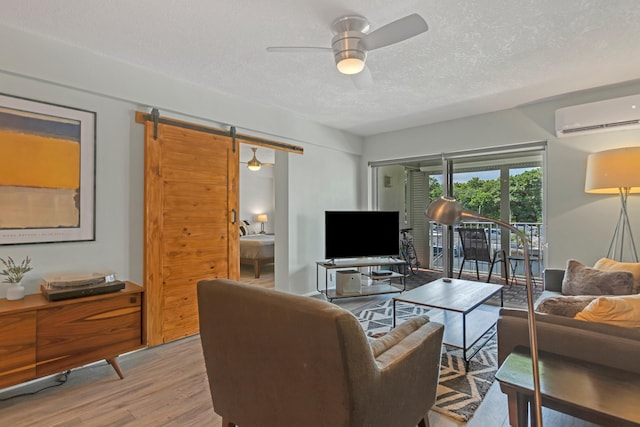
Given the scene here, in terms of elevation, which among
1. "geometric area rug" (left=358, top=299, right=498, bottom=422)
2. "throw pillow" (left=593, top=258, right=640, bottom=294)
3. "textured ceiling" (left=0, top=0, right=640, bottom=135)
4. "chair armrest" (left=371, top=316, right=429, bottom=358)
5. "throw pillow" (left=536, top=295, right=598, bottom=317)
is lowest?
"geometric area rug" (left=358, top=299, right=498, bottom=422)

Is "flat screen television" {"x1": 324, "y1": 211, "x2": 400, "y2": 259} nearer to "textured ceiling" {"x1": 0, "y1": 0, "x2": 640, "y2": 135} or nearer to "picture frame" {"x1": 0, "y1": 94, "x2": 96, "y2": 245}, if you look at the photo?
"textured ceiling" {"x1": 0, "y1": 0, "x2": 640, "y2": 135}

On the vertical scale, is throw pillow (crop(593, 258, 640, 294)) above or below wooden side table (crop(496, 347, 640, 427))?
above

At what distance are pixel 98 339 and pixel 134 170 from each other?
1.40 metres

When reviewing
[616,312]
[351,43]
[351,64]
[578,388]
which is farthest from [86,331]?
[616,312]

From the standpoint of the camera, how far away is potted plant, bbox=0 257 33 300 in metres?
2.12

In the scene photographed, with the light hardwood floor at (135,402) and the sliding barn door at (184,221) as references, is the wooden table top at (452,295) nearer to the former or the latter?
the light hardwood floor at (135,402)

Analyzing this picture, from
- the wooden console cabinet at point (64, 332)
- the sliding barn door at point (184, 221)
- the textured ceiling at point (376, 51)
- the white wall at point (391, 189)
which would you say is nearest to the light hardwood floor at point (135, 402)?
the wooden console cabinet at point (64, 332)

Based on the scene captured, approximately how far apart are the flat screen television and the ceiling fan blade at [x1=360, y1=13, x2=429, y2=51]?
2.49 metres

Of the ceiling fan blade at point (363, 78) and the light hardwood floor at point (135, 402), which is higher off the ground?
the ceiling fan blade at point (363, 78)

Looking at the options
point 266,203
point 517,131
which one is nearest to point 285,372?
point 517,131

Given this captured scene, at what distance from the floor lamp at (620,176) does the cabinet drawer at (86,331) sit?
4022 millimetres

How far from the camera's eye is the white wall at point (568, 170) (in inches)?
132

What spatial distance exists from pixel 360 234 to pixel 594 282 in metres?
2.48

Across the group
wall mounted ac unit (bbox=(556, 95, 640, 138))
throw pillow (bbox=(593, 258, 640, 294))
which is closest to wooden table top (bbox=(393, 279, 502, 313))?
throw pillow (bbox=(593, 258, 640, 294))
